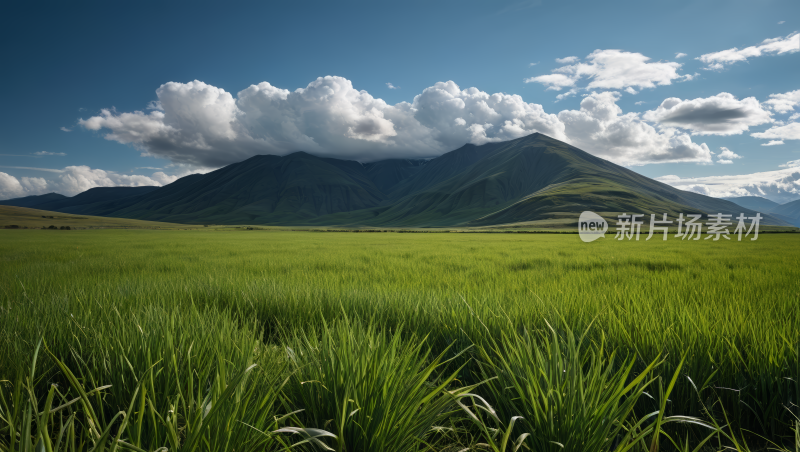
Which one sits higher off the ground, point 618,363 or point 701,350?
point 701,350

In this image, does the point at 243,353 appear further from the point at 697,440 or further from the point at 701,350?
the point at 701,350

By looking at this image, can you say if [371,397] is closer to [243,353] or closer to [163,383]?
[243,353]

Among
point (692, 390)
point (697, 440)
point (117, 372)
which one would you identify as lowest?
point (697, 440)

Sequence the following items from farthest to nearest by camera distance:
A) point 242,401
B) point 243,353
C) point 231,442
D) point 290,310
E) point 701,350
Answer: point 290,310
point 701,350
point 243,353
point 242,401
point 231,442

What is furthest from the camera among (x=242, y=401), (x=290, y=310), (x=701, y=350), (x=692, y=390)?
(x=290, y=310)

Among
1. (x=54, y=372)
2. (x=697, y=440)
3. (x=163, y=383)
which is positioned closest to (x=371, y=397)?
(x=163, y=383)

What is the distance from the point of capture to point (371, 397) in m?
1.30

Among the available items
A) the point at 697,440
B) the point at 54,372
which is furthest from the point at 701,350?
the point at 54,372

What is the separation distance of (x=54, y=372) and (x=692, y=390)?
3367 millimetres

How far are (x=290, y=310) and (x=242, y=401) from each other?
2.18 m

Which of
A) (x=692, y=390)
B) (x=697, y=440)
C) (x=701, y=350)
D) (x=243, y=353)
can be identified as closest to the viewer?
(x=697, y=440)

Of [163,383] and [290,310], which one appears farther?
[290,310]

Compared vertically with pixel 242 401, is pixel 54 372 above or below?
below

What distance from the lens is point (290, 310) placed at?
3.37 m
